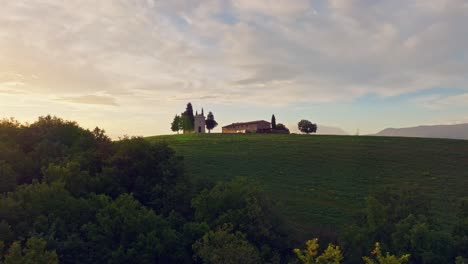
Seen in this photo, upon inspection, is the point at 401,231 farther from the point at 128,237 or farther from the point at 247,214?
the point at 128,237

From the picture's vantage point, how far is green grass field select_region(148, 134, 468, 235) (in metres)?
47.0

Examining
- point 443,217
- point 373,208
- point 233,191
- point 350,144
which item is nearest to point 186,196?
point 233,191

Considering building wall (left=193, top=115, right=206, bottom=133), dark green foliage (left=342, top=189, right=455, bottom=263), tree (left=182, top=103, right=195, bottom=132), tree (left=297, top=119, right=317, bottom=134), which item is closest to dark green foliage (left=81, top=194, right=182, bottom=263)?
dark green foliage (left=342, top=189, right=455, bottom=263)

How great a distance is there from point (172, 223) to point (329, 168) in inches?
1656

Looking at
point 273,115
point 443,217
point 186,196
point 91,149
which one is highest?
point 273,115

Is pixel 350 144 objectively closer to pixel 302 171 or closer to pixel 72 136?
pixel 302 171

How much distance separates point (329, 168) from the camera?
68.8 m

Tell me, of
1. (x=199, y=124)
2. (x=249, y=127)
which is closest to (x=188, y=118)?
(x=199, y=124)

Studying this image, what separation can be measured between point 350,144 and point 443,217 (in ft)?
169

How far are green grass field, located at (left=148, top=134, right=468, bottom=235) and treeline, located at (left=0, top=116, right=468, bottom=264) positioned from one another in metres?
5.45

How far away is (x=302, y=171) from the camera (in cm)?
6569

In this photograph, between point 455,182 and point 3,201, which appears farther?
point 455,182

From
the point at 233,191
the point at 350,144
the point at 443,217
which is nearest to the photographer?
the point at 233,191

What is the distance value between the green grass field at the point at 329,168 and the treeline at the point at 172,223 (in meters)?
5.45
